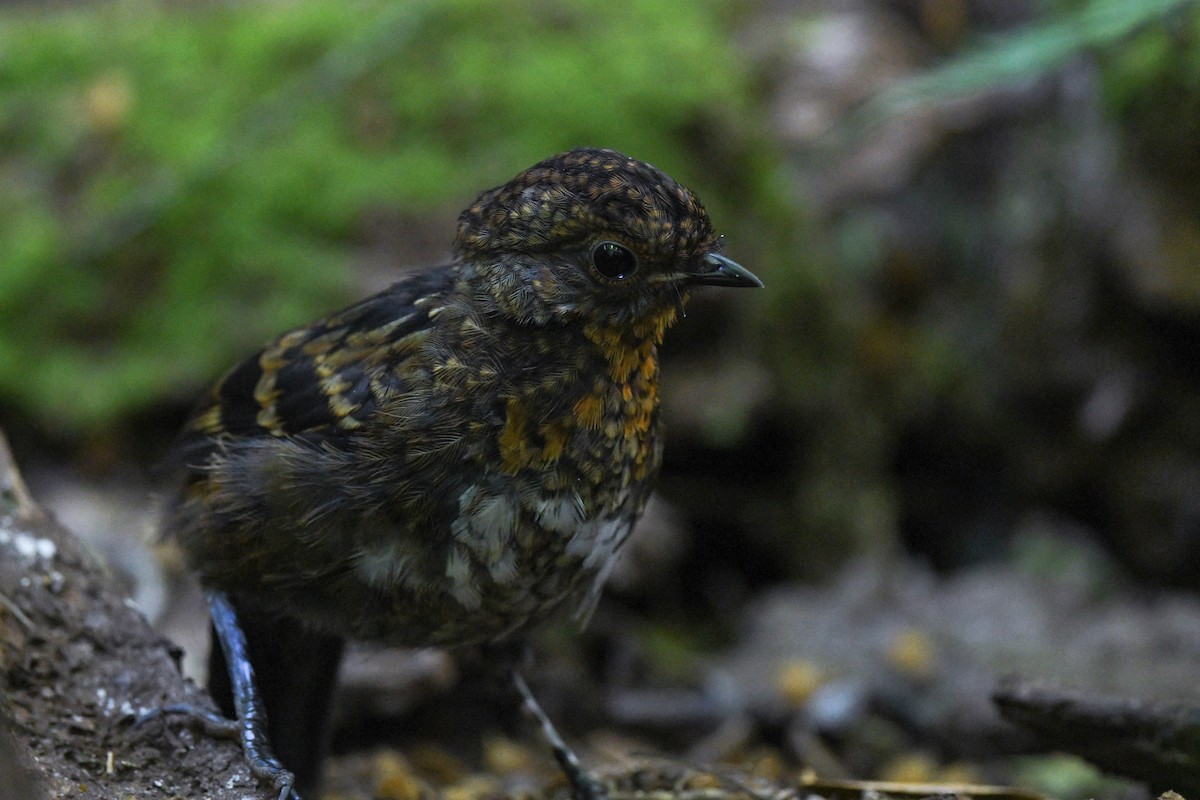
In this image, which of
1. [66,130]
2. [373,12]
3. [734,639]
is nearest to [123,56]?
[66,130]

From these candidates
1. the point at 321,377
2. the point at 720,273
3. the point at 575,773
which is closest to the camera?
the point at 720,273

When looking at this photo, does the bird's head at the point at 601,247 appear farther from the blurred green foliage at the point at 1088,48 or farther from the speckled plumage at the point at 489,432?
the blurred green foliage at the point at 1088,48

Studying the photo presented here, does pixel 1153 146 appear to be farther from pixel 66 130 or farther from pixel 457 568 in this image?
pixel 66 130

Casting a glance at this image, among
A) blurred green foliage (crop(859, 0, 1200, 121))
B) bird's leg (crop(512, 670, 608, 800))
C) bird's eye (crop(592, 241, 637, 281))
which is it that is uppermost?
blurred green foliage (crop(859, 0, 1200, 121))

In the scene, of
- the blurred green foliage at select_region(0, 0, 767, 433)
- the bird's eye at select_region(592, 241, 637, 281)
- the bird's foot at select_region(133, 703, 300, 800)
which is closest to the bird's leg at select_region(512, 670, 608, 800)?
the bird's foot at select_region(133, 703, 300, 800)

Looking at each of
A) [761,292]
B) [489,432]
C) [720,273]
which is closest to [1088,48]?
[761,292]

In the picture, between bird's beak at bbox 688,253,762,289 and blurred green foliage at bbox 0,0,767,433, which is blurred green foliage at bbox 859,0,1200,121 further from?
bird's beak at bbox 688,253,762,289

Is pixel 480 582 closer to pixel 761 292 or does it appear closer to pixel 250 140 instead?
pixel 250 140
